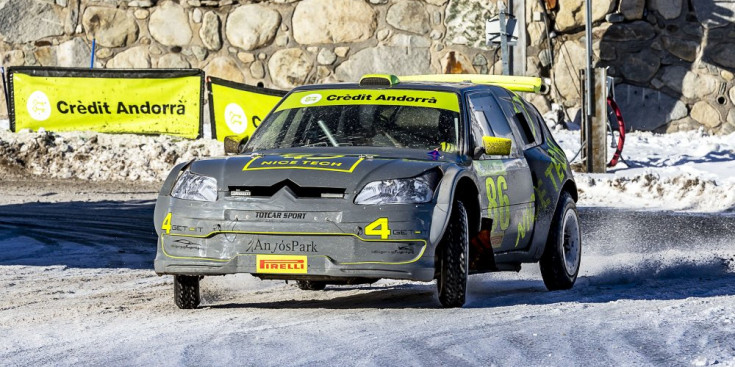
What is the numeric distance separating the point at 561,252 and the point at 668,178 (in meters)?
9.34

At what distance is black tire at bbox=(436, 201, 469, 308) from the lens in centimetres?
815

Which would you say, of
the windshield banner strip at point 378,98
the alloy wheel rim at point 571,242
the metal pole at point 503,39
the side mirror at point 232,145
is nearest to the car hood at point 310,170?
the side mirror at point 232,145

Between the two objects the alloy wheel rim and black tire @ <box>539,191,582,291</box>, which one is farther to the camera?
the alloy wheel rim

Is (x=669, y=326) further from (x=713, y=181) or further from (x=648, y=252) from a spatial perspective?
(x=713, y=181)

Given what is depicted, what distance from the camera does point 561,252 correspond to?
10.2m

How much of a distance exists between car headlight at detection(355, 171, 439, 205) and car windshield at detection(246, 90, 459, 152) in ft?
3.27

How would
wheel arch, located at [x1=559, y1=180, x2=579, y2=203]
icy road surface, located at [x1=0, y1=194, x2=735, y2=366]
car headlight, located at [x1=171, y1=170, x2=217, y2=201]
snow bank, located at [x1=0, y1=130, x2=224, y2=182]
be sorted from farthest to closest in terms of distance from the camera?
1. snow bank, located at [x1=0, y1=130, x2=224, y2=182]
2. wheel arch, located at [x1=559, y1=180, x2=579, y2=203]
3. car headlight, located at [x1=171, y1=170, x2=217, y2=201]
4. icy road surface, located at [x1=0, y1=194, x2=735, y2=366]

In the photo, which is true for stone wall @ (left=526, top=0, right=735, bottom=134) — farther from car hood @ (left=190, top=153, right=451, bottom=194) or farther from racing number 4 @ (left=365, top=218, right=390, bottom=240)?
racing number 4 @ (left=365, top=218, right=390, bottom=240)

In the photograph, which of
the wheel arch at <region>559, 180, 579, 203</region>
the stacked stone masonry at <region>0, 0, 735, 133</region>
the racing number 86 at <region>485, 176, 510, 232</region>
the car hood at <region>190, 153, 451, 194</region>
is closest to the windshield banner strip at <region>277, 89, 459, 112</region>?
the racing number 86 at <region>485, 176, 510, 232</region>

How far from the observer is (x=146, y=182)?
2070cm

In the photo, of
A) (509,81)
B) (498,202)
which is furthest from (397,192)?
(509,81)

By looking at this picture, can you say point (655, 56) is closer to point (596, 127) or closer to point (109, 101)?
point (596, 127)

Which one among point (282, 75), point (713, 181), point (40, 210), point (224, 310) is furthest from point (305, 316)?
point (282, 75)

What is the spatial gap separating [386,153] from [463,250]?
874 millimetres
